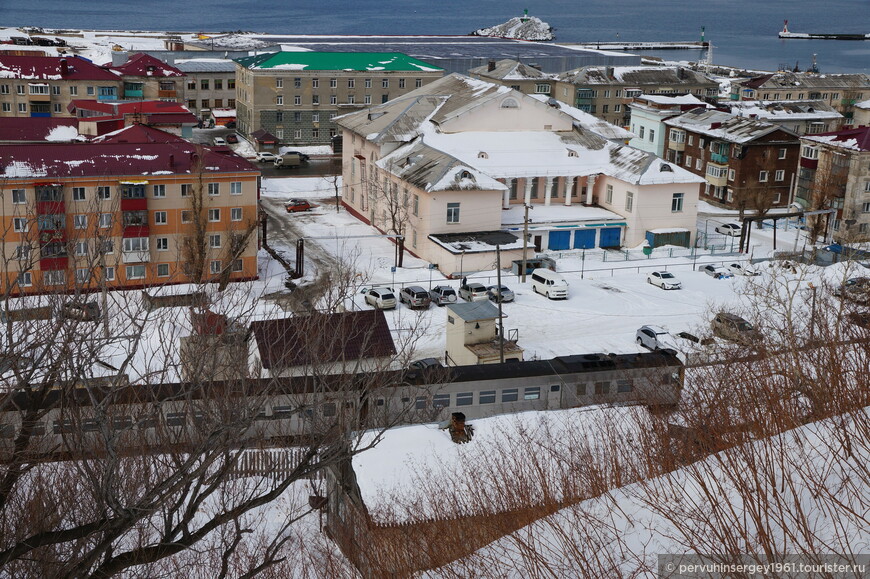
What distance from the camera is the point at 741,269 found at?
95.9 feet

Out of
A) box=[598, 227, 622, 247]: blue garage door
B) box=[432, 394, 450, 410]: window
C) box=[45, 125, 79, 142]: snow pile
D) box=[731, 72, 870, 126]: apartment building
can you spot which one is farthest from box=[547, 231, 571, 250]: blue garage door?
box=[731, 72, 870, 126]: apartment building

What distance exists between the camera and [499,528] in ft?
27.4

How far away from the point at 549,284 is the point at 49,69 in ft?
105

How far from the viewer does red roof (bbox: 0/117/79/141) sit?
31766mm

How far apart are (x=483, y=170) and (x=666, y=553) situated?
2876cm

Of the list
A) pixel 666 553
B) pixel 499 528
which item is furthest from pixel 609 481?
pixel 666 553

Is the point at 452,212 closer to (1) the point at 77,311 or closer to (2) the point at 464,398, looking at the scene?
(2) the point at 464,398

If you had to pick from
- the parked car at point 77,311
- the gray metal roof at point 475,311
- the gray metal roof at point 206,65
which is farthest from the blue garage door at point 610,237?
the gray metal roof at point 206,65

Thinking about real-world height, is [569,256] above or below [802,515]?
below

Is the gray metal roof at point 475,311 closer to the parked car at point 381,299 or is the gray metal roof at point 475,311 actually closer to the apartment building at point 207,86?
the parked car at point 381,299

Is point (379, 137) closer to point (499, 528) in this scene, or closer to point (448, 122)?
point (448, 122)

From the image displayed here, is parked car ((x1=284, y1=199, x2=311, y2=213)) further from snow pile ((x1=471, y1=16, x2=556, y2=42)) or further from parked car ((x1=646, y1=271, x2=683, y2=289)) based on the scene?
snow pile ((x1=471, y1=16, x2=556, y2=42))

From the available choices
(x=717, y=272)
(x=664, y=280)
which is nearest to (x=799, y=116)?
(x=717, y=272)

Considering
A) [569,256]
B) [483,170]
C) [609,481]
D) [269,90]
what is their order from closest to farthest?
[609,481] → [569,256] → [483,170] → [269,90]
